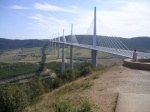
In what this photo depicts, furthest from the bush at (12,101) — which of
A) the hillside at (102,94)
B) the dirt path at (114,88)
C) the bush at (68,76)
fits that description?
the bush at (68,76)

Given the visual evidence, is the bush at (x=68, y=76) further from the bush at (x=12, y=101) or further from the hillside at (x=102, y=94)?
the bush at (x=12, y=101)

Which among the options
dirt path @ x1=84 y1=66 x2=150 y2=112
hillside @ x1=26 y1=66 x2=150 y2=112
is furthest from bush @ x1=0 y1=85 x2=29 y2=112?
dirt path @ x1=84 y1=66 x2=150 y2=112

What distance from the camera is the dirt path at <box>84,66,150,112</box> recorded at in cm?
950

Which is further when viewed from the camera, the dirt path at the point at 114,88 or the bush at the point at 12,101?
the bush at the point at 12,101

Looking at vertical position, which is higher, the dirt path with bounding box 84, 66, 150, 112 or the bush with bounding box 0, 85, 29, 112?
the dirt path with bounding box 84, 66, 150, 112

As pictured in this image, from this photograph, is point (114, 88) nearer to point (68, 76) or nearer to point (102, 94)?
point (102, 94)

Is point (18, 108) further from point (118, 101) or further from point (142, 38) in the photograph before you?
point (142, 38)

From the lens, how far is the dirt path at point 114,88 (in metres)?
9.50

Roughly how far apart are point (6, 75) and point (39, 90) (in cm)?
5686

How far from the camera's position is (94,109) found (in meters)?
8.84

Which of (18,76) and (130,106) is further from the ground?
(130,106)

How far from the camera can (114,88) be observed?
38.1 feet

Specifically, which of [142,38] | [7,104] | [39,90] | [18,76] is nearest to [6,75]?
[18,76]

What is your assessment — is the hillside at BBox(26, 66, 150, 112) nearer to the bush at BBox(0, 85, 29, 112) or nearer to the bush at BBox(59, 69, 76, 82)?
the bush at BBox(0, 85, 29, 112)
